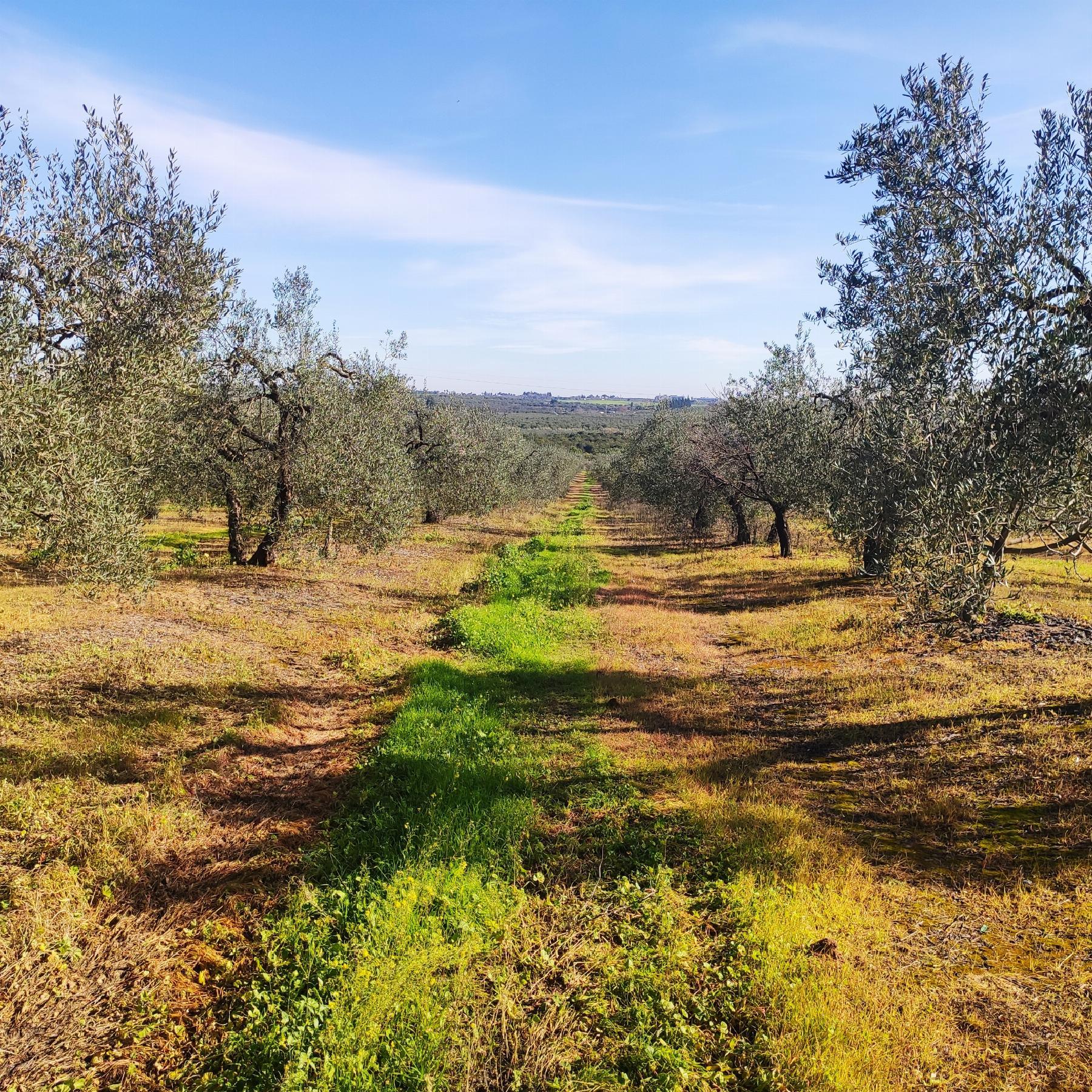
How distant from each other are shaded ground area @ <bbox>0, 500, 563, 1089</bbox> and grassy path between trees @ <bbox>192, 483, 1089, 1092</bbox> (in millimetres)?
723

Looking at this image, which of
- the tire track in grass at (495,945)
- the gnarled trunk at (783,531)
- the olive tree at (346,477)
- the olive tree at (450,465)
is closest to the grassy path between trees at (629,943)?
the tire track in grass at (495,945)

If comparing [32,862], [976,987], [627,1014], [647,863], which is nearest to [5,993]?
[32,862]

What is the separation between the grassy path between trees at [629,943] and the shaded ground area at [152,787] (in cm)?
72

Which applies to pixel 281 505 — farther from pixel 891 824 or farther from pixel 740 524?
pixel 740 524

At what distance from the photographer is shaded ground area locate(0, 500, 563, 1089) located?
530 centimetres

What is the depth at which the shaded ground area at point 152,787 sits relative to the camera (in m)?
5.30

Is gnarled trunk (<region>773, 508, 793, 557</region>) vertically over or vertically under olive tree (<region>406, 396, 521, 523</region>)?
under

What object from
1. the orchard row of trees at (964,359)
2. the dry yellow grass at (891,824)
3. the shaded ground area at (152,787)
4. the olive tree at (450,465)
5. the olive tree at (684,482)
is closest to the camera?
the dry yellow grass at (891,824)

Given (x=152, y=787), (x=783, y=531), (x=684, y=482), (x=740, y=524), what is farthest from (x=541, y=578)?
(x=740, y=524)

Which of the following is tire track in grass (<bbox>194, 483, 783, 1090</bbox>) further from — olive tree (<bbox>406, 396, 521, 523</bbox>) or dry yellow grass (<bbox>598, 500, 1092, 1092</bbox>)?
olive tree (<bbox>406, 396, 521, 523</bbox>)

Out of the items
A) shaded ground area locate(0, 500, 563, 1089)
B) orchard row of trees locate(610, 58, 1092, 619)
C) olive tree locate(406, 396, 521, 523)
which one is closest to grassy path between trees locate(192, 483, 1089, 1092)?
shaded ground area locate(0, 500, 563, 1089)

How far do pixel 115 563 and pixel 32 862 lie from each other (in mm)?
4657

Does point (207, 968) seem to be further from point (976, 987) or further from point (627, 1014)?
point (976, 987)

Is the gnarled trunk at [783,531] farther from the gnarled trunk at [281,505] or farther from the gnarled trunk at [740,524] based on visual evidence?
the gnarled trunk at [281,505]
